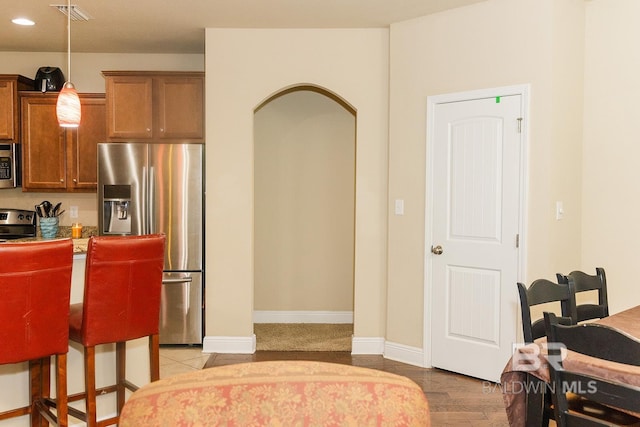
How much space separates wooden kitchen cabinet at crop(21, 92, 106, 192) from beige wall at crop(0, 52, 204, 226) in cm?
33

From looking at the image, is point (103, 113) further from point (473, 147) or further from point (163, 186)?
point (473, 147)

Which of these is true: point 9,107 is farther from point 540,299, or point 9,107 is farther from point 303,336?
point 540,299

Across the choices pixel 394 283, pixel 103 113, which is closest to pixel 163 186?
pixel 103 113

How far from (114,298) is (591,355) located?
207cm

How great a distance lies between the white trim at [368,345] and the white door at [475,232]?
0.54m

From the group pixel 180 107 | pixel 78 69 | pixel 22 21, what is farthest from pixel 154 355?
pixel 78 69

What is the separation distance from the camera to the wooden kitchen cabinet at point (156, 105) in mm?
4910

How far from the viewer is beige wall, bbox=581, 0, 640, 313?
152 inches

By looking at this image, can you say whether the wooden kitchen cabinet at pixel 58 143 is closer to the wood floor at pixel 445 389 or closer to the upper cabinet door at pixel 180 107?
the upper cabinet door at pixel 180 107

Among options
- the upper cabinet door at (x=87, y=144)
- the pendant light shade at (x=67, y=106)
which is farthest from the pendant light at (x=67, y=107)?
the upper cabinet door at (x=87, y=144)

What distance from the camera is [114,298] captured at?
8.46 feet

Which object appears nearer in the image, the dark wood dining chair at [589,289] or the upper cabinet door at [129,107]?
the dark wood dining chair at [589,289]

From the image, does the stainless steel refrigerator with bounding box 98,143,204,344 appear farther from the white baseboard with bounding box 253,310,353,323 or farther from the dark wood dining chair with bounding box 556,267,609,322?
the dark wood dining chair with bounding box 556,267,609,322

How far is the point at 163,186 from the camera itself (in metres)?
4.75
